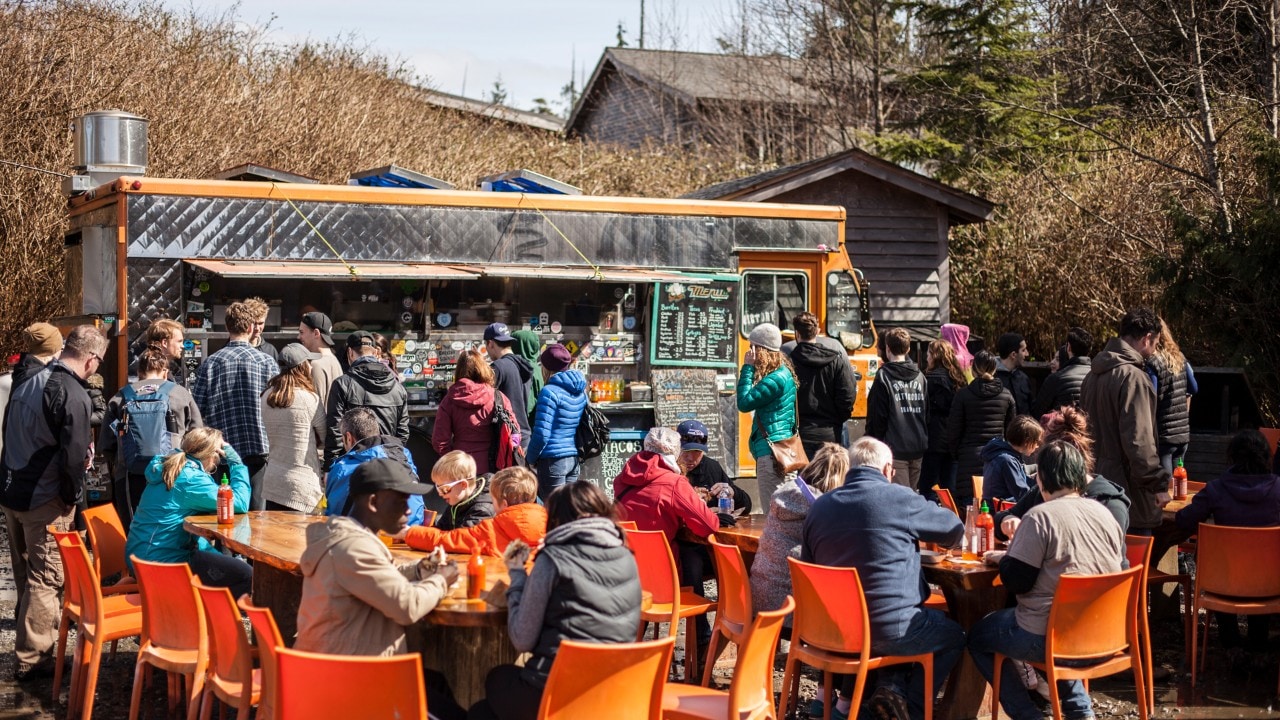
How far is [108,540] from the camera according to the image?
6.61m

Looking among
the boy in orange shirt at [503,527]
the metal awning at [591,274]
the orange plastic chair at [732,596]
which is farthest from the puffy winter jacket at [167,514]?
the metal awning at [591,274]

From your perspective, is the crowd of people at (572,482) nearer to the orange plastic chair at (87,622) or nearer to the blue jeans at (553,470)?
the blue jeans at (553,470)

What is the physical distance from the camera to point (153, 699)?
641 centimetres

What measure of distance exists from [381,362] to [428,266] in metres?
1.81

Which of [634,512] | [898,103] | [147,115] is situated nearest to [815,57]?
[898,103]

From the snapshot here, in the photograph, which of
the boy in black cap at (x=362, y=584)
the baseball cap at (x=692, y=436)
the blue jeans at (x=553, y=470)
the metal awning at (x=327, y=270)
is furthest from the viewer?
the metal awning at (x=327, y=270)

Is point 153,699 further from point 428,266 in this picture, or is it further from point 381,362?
point 428,266

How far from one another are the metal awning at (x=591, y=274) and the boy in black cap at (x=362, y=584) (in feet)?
18.9

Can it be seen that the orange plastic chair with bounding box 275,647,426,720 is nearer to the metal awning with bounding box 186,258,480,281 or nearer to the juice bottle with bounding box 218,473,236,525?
the juice bottle with bounding box 218,473,236,525

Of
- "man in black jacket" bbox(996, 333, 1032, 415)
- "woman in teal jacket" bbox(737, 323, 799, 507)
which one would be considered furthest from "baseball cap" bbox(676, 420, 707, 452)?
"man in black jacket" bbox(996, 333, 1032, 415)

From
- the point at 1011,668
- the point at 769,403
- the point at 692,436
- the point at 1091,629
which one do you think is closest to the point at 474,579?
the point at 1011,668

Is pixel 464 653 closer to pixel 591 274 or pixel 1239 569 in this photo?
pixel 1239 569

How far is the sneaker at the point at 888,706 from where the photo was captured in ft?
18.0

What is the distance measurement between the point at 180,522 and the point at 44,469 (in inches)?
33.5
